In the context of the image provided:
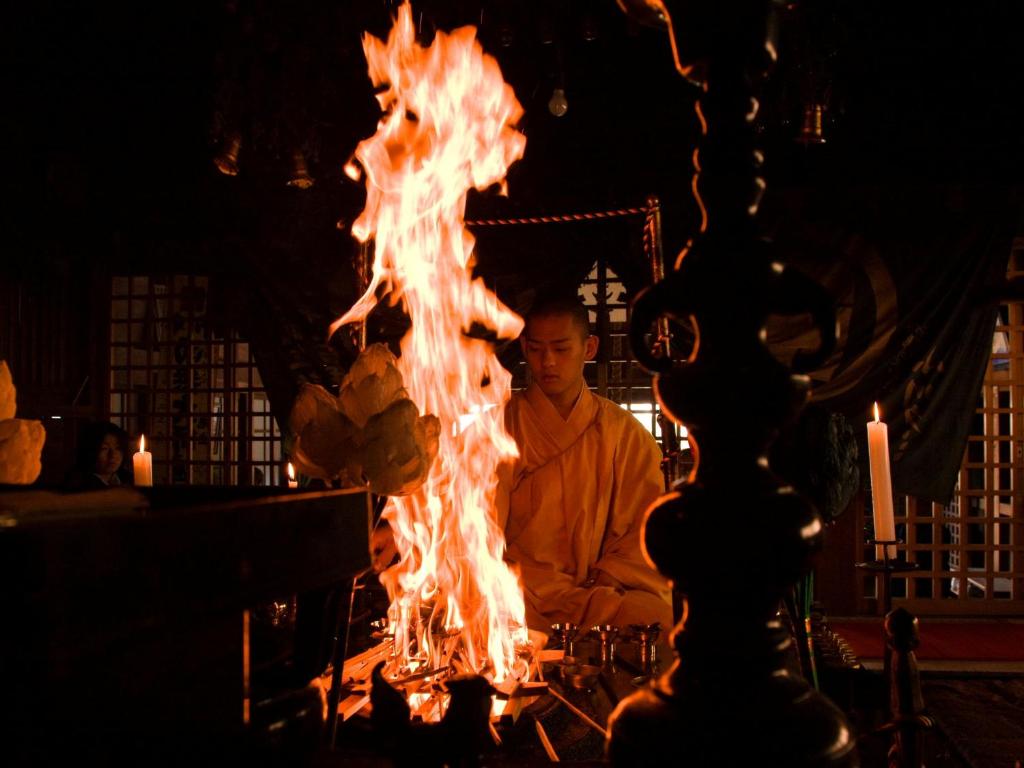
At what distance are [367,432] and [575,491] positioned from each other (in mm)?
3523

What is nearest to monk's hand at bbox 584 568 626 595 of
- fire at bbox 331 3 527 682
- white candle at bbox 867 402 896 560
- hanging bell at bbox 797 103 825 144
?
fire at bbox 331 3 527 682

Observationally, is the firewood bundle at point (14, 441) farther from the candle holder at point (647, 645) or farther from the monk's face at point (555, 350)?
the monk's face at point (555, 350)

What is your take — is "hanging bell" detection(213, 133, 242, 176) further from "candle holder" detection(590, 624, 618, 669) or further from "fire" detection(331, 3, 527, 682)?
"candle holder" detection(590, 624, 618, 669)

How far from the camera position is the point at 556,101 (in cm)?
496

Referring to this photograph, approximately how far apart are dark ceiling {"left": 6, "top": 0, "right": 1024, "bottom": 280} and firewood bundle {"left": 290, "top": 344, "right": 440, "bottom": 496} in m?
4.57

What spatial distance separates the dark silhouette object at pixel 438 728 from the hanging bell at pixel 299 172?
510 cm

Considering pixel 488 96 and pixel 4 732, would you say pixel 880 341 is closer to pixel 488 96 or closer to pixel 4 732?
pixel 488 96

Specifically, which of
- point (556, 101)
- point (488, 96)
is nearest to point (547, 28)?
point (556, 101)

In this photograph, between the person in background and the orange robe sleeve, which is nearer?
the orange robe sleeve

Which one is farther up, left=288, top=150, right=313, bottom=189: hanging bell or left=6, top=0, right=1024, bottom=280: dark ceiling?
left=6, top=0, right=1024, bottom=280: dark ceiling

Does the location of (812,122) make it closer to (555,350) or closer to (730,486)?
(555,350)

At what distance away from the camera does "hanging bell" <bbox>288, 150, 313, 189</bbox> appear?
5125 millimetres

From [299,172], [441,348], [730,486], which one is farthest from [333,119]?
[730,486]

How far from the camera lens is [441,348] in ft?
11.2
